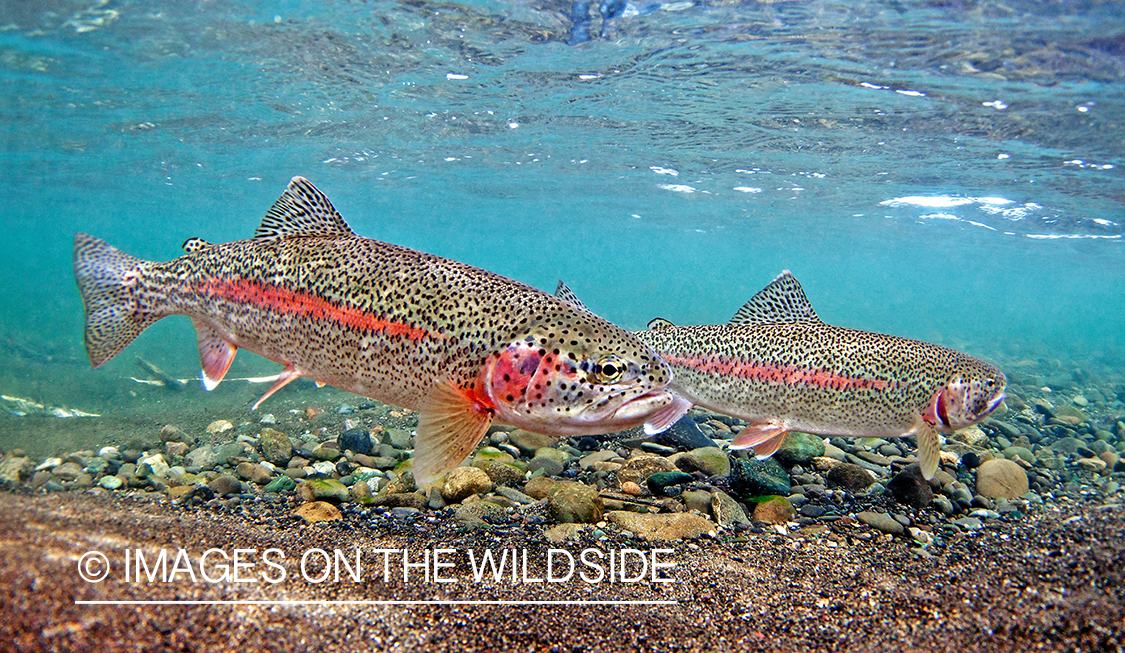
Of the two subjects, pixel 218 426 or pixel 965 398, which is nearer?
pixel 965 398

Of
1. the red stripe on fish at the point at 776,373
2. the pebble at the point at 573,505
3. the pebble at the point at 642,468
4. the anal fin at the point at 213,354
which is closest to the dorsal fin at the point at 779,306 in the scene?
the red stripe on fish at the point at 776,373

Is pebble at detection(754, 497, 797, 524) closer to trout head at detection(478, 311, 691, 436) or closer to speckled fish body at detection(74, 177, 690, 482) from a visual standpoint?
speckled fish body at detection(74, 177, 690, 482)

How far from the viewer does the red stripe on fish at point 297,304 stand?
361 cm

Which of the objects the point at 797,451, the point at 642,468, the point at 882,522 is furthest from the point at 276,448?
the point at 882,522

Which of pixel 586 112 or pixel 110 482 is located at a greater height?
pixel 586 112

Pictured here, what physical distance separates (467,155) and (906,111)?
56.9ft

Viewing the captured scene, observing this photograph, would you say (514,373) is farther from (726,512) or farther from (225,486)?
(225,486)

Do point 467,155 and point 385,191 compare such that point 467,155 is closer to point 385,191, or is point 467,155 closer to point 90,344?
point 385,191

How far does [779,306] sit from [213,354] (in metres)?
5.42

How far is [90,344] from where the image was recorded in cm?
453

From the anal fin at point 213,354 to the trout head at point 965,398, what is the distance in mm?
5940

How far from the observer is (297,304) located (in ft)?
12.8

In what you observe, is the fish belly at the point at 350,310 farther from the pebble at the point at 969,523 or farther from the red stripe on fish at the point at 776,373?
the pebble at the point at 969,523

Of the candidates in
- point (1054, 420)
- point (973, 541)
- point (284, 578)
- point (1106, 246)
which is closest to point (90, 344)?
point (284, 578)
